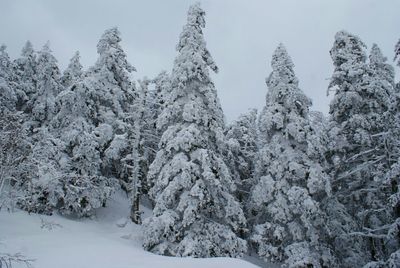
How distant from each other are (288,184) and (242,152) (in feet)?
31.8

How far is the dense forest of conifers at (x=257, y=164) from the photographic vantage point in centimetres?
2114

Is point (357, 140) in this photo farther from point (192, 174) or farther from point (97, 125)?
point (97, 125)

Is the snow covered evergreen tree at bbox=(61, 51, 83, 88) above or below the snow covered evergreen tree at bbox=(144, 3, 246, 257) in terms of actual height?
above

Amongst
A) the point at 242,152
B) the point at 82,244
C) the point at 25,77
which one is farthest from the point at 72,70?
the point at 82,244

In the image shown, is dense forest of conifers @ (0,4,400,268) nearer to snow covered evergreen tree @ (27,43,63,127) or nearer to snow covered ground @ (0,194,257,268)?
snow covered ground @ (0,194,257,268)

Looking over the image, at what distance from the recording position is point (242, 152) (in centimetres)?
3359

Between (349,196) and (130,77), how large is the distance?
18.5 meters

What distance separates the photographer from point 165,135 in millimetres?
22953

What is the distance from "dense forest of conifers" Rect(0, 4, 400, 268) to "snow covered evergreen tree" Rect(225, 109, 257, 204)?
4.21 m

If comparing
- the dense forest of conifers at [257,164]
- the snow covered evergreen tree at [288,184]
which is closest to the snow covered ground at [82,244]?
the dense forest of conifers at [257,164]

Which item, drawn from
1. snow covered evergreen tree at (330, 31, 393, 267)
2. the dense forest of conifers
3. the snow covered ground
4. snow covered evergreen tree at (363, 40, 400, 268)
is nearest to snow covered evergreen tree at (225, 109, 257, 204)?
the dense forest of conifers

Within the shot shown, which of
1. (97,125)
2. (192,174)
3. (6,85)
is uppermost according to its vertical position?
(6,85)

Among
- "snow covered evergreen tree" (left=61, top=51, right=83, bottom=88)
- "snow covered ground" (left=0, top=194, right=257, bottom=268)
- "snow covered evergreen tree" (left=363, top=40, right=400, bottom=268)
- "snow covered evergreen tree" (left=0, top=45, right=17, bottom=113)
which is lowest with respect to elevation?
"snow covered ground" (left=0, top=194, right=257, bottom=268)

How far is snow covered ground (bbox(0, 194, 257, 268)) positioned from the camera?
13.3 metres
